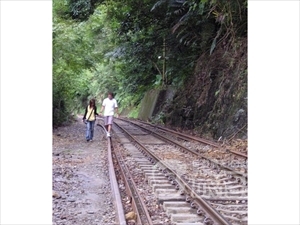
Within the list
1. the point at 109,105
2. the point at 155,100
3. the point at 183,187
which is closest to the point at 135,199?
the point at 183,187

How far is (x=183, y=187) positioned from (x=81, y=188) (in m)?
1.69

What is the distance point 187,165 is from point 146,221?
11.6ft

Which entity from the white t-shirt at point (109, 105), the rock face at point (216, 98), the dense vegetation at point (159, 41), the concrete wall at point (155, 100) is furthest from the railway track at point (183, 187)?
the concrete wall at point (155, 100)

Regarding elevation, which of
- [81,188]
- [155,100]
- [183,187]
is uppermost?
[155,100]

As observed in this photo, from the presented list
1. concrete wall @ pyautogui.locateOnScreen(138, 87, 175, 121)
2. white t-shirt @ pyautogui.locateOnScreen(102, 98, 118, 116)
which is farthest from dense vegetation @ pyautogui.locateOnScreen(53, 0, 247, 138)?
white t-shirt @ pyautogui.locateOnScreen(102, 98, 118, 116)

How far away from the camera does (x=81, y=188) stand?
6203mm

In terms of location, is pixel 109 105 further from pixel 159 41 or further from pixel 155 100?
pixel 155 100

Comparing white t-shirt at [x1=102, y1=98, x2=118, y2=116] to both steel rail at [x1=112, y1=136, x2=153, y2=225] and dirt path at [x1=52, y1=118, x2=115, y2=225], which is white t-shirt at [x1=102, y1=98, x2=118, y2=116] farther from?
steel rail at [x1=112, y1=136, x2=153, y2=225]

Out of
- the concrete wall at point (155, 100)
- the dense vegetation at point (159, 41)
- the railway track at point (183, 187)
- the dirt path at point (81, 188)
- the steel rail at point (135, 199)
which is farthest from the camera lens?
the concrete wall at point (155, 100)

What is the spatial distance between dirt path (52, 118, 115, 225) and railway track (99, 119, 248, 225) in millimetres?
279

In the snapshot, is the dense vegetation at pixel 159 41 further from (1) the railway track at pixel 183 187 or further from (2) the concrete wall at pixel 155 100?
(1) the railway track at pixel 183 187

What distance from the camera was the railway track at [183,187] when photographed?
4.52 m

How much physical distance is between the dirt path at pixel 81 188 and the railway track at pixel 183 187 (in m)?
0.28
